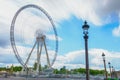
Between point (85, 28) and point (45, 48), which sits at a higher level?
point (45, 48)

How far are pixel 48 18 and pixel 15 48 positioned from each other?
14.7 metres

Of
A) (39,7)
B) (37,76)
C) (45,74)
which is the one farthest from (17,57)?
(45,74)

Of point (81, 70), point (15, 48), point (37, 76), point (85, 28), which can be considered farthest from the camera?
point (81, 70)

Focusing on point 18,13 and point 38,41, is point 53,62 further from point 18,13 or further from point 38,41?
point 18,13

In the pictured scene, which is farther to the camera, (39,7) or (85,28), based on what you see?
(39,7)

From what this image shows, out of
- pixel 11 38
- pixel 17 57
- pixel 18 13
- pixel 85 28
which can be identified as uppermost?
pixel 18 13

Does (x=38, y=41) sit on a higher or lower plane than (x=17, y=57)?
higher

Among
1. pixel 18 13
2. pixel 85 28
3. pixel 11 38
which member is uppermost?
pixel 18 13

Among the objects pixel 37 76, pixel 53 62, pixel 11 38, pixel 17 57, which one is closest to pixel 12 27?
pixel 11 38

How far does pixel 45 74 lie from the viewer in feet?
277

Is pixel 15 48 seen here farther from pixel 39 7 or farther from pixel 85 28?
pixel 85 28

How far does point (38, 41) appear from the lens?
71.2 meters

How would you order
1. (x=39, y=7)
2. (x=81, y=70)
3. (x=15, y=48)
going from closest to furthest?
(x=15, y=48) → (x=39, y=7) → (x=81, y=70)

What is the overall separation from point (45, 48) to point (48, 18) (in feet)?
26.5
